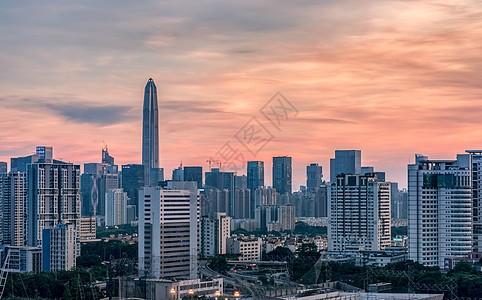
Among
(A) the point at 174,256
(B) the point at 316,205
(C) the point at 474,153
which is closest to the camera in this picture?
(A) the point at 174,256

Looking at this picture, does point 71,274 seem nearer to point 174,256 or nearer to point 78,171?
point 174,256

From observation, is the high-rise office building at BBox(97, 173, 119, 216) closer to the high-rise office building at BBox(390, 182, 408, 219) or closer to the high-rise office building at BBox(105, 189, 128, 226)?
the high-rise office building at BBox(105, 189, 128, 226)

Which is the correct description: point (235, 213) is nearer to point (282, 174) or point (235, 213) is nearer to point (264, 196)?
point (264, 196)

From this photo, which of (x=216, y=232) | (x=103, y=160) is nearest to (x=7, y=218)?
(x=216, y=232)

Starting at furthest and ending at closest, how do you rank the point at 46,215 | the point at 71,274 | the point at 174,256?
the point at 46,215 → the point at 174,256 → the point at 71,274

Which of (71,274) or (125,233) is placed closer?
(71,274)
